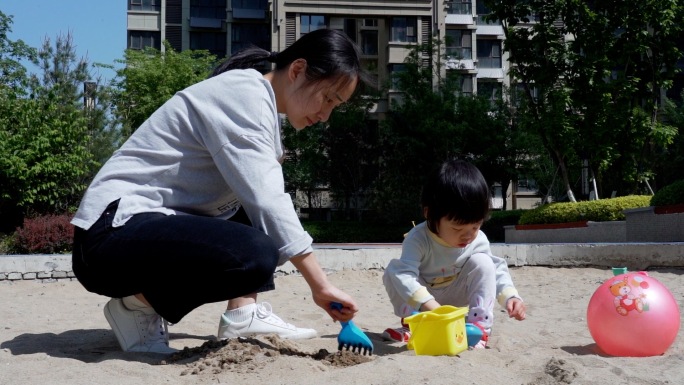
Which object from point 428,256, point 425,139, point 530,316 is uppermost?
point 425,139

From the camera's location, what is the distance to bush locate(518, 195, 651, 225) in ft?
42.2

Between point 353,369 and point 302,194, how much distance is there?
26700mm

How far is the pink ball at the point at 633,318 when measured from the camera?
3.12m

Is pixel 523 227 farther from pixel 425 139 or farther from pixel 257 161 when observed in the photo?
pixel 257 161

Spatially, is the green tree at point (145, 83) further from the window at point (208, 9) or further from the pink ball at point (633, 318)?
the pink ball at point (633, 318)

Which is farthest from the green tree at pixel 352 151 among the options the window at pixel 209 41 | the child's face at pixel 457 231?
the child's face at pixel 457 231

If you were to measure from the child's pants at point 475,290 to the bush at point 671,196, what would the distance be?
781cm

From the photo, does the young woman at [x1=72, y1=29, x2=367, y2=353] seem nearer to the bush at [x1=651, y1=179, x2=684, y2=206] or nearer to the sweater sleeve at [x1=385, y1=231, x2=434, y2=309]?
the sweater sleeve at [x1=385, y1=231, x2=434, y2=309]

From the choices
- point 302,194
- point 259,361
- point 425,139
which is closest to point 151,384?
point 259,361

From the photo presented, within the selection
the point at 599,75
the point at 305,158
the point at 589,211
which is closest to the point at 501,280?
the point at 589,211

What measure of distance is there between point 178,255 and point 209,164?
37cm

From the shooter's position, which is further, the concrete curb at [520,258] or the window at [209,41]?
the window at [209,41]

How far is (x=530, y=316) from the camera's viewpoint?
4730mm

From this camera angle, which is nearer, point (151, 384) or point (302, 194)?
point (151, 384)
